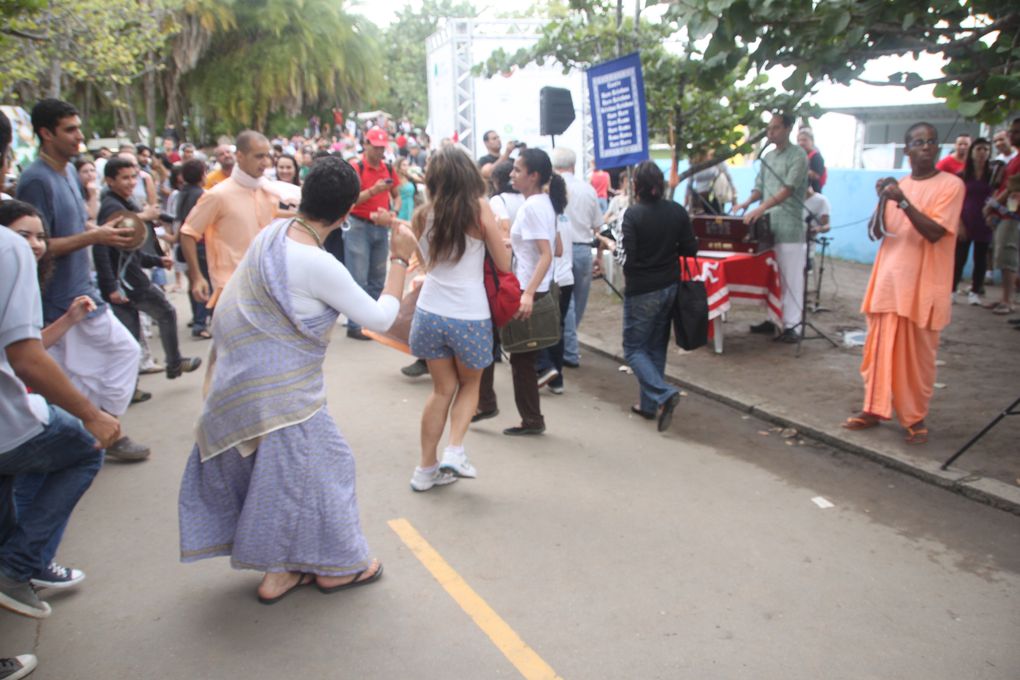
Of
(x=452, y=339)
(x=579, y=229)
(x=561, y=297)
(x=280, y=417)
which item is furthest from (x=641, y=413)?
(x=280, y=417)

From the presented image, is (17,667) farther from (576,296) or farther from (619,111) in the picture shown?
(619,111)

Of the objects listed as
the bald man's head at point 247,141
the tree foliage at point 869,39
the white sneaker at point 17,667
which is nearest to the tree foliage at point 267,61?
the bald man's head at point 247,141

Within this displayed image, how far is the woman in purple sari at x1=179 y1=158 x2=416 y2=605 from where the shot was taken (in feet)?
10.7

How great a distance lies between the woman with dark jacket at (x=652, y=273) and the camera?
19.6ft

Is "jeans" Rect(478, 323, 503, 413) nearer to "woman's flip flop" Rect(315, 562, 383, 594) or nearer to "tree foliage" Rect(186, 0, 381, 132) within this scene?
"woman's flip flop" Rect(315, 562, 383, 594)

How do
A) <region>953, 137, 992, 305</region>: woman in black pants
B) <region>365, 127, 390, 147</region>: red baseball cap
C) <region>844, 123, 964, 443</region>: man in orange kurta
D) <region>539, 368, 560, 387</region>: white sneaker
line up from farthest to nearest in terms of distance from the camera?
<region>953, 137, 992, 305</region>: woman in black pants < <region>365, 127, 390, 147</region>: red baseball cap < <region>539, 368, 560, 387</region>: white sneaker < <region>844, 123, 964, 443</region>: man in orange kurta

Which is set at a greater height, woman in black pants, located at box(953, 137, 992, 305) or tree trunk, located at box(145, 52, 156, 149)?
tree trunk, located at box(145, 52, 156, 149)

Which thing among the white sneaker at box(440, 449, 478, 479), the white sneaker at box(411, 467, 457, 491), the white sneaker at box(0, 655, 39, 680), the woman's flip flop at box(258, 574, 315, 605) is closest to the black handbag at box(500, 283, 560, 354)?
the white sneaker at box(440, 449, 478, 479)

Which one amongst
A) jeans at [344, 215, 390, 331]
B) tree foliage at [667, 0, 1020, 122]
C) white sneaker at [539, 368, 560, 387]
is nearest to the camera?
tree foliage at [667, 0, 1020, 122]

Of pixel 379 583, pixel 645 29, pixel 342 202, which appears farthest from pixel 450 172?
pixel 645 29

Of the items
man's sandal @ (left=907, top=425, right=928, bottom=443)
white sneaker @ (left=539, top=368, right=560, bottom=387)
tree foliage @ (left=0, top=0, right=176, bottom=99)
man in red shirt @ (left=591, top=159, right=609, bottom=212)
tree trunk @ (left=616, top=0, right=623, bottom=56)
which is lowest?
man's sandal @ (left=907, top=425, right=928, bottom=443)

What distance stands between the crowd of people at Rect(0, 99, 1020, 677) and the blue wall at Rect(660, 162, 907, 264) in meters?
4.92

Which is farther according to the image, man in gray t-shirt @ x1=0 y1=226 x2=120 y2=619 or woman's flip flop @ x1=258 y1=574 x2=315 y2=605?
woman's flip flop @ x1=258 y1=574 x2=315 y2=605

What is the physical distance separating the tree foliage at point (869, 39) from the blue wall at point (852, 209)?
8.07 m
